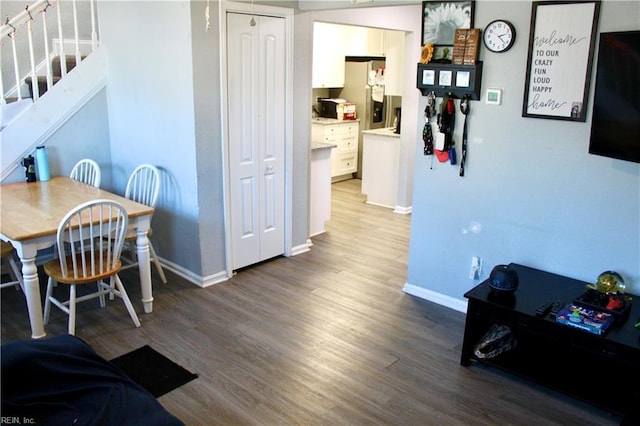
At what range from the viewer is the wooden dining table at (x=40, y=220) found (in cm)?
292

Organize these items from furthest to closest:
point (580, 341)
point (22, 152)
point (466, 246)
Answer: point (22, 152), point (466, 246), point (580, 341)

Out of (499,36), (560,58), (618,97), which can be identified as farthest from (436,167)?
(618,97)

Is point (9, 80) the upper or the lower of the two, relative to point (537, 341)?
upper

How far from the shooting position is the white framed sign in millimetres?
2756

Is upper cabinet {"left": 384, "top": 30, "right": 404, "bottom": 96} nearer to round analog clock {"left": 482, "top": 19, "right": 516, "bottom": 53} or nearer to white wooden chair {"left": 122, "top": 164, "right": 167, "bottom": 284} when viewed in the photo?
round analog clock {"left": 482, "top": 19, "right": 516, "bottom": 53}

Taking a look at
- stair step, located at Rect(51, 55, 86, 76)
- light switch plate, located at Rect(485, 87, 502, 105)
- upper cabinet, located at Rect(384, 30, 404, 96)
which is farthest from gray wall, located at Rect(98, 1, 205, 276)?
upper cabinet, located at Rect(384, 30, 404, 96)

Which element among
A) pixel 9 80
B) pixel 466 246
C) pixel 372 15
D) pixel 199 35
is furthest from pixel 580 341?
pixel 9 80

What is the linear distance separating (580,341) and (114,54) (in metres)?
3.95

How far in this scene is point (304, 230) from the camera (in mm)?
4742

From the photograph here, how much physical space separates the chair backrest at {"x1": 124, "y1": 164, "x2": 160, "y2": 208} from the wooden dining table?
0.30 meters

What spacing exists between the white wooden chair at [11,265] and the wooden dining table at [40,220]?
0.27 m

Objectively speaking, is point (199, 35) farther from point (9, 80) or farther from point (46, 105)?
point (9, 80)

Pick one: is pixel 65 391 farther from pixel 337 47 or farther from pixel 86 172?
pixel 337 47

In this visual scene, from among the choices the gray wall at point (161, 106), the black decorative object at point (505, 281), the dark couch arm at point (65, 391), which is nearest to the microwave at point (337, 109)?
the gray wall at point (161, 106)
